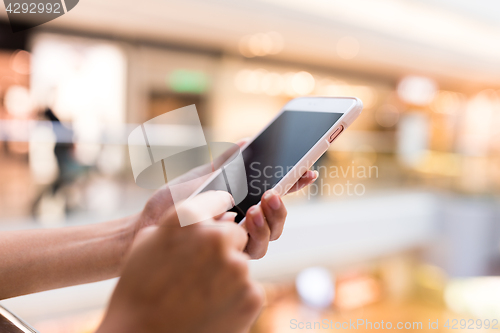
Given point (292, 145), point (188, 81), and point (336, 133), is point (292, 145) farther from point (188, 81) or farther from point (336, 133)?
→ point (188, 81)

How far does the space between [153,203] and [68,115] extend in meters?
2.82

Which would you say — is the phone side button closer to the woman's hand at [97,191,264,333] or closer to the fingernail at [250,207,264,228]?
the fingernail at [250,207,264,228]

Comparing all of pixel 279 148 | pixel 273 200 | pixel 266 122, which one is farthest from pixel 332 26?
pixel 273 200

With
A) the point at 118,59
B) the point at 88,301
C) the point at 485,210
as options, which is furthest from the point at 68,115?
the point at 485,210

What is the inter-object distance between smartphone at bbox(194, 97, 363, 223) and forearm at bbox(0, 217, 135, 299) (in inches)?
5.9

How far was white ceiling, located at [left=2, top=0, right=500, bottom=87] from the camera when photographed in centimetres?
317

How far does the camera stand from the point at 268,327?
3.13 meters

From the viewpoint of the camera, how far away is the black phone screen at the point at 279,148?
0.53 meters

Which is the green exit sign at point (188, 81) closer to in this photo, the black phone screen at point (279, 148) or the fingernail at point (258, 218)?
the black phone screen at point (279, 148)

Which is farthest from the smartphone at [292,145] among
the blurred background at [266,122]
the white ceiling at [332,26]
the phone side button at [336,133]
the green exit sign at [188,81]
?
the green exit sign at [188,81]

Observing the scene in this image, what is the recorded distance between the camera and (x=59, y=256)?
53cm

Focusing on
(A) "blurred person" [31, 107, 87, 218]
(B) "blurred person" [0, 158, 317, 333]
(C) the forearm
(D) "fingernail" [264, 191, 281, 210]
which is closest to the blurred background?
(A) "blurred person" [31, 107, 87, 218]

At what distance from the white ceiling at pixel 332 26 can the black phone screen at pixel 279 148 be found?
2.74 meters

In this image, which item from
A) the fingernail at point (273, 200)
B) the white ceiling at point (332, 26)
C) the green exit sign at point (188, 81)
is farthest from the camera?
the green exit sign at point (188, 81)
